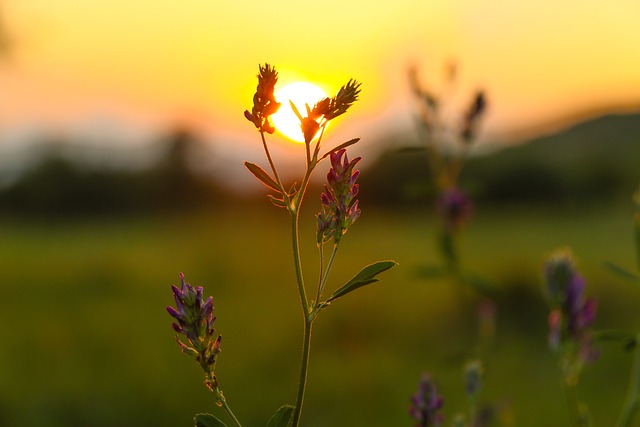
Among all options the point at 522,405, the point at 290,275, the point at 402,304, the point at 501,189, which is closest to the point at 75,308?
the point at 290,275

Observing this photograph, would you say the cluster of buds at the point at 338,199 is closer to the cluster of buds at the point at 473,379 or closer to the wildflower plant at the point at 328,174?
the wildflower plant at the point at 328,174

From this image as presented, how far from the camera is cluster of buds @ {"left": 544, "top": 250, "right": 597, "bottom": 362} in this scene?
8.30ft

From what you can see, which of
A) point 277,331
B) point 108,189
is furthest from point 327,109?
point 108,189

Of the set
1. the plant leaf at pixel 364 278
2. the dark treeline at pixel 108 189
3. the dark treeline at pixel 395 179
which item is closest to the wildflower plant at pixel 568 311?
the plant leaf at pixel 364 278

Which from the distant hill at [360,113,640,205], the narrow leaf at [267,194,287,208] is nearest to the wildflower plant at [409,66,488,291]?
the narrow leaf at [267,194,287,208]

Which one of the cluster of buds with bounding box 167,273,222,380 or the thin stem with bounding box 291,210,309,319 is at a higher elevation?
the thin stem with bounding box 291,210,309,319

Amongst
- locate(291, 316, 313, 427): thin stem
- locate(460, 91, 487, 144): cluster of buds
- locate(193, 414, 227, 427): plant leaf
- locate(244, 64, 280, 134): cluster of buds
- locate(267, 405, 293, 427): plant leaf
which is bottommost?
locate(193, 414, 227, 427): plant leaf

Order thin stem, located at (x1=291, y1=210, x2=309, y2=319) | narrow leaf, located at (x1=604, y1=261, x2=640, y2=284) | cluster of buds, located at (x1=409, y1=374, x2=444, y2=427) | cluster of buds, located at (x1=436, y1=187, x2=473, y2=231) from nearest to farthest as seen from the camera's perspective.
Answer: thin stem, located at (x1=291, y1=210, x2=309, y2=319), cluster of buds, located at (x1=409, y1=374, x2=444, y2=427), narrow leaf, located at (x1=604, y1=261, x2=640, y2=284), cluster of buds, located at (x1=436, y1=187, x2=473, y2=231)

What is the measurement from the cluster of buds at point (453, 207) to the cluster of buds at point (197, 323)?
226cm

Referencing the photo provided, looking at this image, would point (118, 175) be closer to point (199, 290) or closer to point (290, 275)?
point (290, 275)

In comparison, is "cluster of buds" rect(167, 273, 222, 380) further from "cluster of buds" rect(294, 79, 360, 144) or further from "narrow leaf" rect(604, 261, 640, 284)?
"narrow leaf" rect(604, 261, 640, 284)

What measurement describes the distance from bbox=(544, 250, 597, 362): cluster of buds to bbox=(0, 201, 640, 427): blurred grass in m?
0.25

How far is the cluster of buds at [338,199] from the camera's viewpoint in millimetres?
1533

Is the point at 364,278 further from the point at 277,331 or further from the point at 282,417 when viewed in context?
the point at 277,331
